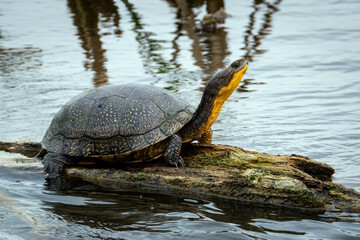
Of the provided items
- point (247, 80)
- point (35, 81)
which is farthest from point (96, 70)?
point (247, 80)

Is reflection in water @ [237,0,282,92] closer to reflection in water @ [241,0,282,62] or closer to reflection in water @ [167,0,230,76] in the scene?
reflection in water @ [241,0,282,62]

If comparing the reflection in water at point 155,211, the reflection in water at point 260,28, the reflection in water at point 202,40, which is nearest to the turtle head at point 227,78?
the reflection in water at point 155,211

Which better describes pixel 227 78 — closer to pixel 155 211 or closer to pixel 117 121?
pixel 117 121

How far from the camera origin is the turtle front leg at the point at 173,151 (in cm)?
537

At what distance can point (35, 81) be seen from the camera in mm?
11289

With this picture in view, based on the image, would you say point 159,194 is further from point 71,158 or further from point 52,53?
point 52,53

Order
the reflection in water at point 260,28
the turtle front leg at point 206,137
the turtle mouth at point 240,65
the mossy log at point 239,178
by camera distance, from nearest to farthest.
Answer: the mossy log at point 239,178 → the turtle mouth at point 240,65 → the turtle front leg at point 206,137 → the reflection in water at point 260,28

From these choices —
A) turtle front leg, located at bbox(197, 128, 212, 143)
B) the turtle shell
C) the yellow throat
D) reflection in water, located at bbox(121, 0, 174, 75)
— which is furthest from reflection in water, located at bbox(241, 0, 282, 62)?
the turtle shell

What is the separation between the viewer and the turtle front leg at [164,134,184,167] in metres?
5.37

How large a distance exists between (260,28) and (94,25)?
5.97 metres

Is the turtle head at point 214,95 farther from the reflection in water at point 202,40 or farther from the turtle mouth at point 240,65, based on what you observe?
the reflection in water at point 202,40

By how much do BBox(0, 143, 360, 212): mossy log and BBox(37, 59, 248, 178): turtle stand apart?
17 centimetres

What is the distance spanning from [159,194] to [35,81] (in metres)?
7.00

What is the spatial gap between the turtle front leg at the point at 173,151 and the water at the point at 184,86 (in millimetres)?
457
